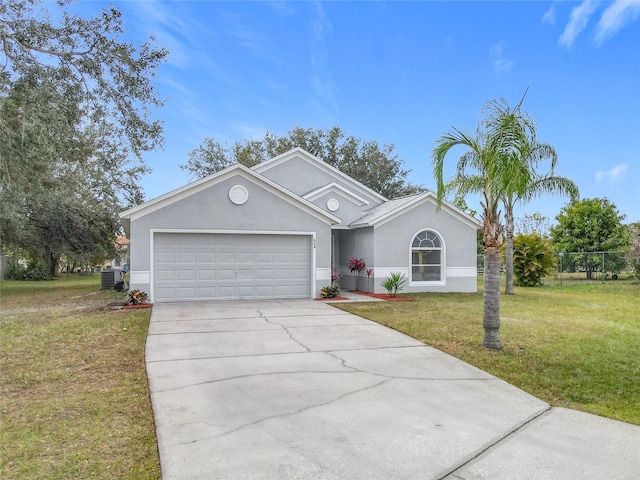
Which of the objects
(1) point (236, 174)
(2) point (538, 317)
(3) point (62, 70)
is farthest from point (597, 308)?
(3) point (62, 70)

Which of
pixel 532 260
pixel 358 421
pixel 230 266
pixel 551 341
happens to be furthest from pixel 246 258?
pixel 532 260

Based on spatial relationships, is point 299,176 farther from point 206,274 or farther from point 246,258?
point 206,274

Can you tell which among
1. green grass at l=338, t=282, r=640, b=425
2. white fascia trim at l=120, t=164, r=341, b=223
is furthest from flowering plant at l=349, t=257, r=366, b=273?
green grass at l=338, t=282, r=640, b=425

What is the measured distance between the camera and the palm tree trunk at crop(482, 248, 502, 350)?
7.93 m

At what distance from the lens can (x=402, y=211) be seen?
17.2m

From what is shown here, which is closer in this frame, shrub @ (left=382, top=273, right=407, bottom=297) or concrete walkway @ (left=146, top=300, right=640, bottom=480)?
concrete walkway @ (left=146, top=300, right=640, bottom=480)

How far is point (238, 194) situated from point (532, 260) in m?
16.4

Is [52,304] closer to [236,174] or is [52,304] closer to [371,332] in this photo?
[236,174]

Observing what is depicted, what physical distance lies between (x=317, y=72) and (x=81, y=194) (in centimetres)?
1697

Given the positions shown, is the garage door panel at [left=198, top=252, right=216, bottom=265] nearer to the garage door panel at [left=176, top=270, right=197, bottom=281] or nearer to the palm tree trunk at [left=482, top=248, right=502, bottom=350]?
the garage door panel at [left=176, top=270, right=197, bottom=281]

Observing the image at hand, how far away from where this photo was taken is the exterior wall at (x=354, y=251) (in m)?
17.2

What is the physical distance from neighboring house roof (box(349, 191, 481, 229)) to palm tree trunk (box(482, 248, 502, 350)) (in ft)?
28.4

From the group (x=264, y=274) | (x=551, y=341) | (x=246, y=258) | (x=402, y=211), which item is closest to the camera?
(x=551, y=341)

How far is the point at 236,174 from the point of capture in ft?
48.0
